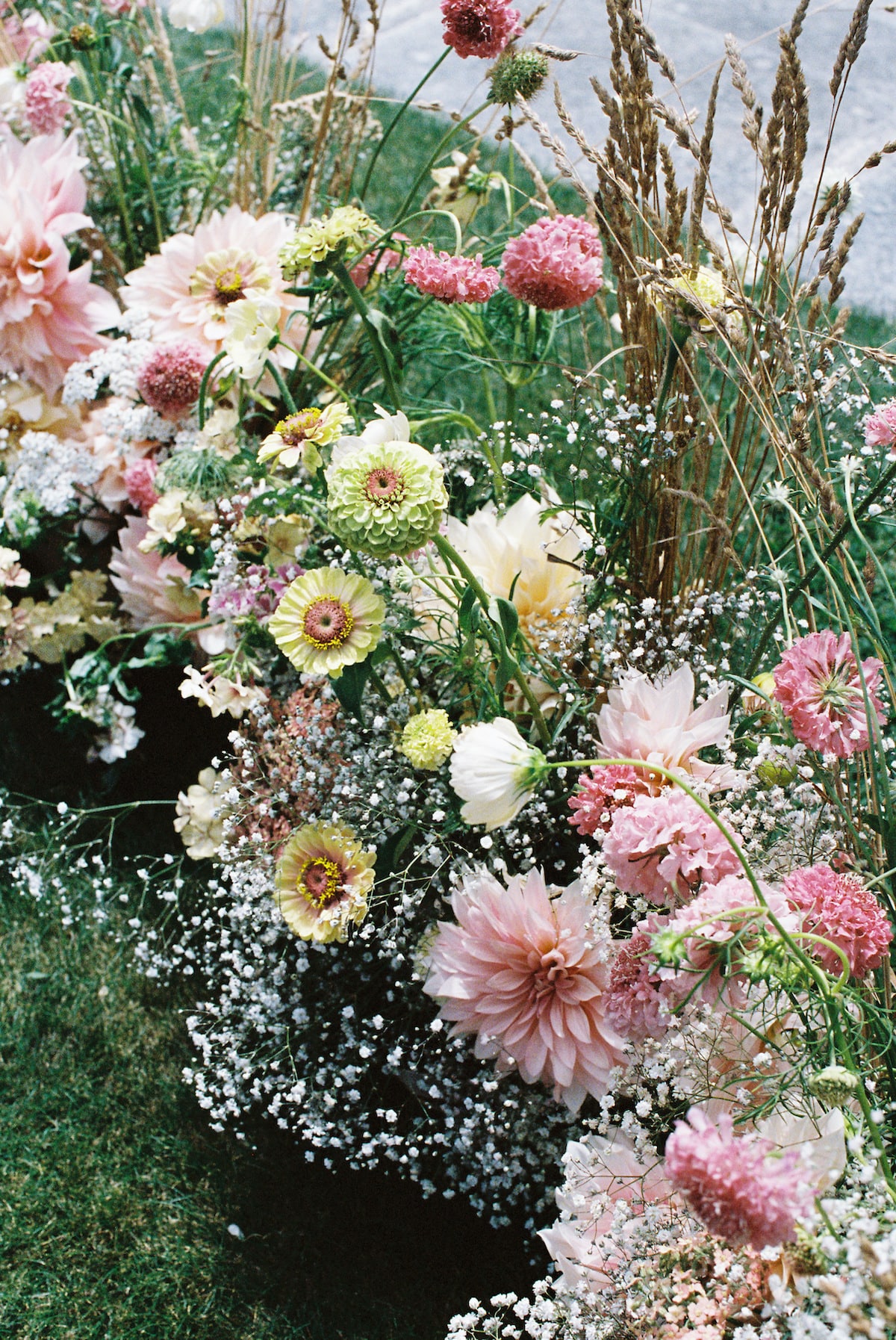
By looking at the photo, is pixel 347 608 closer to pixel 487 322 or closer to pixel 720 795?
pixel 720 795

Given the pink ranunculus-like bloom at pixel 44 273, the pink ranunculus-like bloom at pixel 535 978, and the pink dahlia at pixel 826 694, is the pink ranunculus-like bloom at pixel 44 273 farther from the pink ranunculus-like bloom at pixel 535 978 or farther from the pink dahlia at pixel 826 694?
the pink dahlia at pixel 826 694

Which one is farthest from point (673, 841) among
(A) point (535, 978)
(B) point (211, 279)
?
(B) point (211, 279)

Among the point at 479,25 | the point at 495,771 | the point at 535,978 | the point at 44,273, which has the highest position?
the point at 479,25

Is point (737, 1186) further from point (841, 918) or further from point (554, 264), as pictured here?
point (554, 264)

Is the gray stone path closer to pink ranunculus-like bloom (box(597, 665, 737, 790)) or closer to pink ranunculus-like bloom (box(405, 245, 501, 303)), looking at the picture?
pink ranunculus-like bloom (box(405, 245, 501, 303))

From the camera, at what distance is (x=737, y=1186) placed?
0.73m

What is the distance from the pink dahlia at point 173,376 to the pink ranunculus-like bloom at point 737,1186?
1265 mm

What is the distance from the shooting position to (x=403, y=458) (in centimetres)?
107

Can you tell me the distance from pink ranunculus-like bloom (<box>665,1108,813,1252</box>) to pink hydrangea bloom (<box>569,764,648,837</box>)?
1.25 ft

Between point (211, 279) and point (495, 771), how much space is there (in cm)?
108

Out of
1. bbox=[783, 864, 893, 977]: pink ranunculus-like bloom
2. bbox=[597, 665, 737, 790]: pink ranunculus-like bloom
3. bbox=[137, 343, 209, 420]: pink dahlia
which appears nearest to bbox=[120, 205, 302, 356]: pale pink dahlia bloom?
bbox=[137, 343, 209, 420]: pink dahlia

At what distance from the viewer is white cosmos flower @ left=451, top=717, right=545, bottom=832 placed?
3.09ft

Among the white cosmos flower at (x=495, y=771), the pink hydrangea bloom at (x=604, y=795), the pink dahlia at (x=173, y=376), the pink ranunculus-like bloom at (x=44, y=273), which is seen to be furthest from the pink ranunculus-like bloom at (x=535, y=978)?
the pink ranunculus-like bloom at (x=44, y=273)

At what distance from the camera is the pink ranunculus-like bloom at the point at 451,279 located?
1.30 metres
